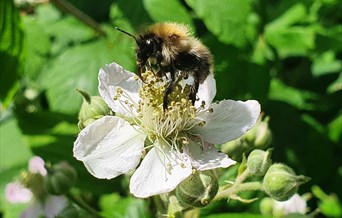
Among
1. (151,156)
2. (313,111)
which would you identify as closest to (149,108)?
(151,156)

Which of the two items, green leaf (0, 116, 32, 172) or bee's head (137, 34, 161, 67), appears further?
A: green leaf (0, 116, 32, 172)

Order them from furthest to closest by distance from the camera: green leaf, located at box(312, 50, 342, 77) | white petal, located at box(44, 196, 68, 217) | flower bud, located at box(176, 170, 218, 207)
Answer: green leaf, located at box(312, 50, 342, 77)
white petal, located at box(44, 196, 68, 217)
flower bud, located at box(176, 170, 218, 207)

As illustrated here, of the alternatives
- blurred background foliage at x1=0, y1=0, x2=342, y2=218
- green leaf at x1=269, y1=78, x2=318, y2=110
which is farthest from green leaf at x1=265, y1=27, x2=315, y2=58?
green leaf at x1=269, y1=78, x2=318, y2=110

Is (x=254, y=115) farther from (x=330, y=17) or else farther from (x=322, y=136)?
(x=330, y=17)

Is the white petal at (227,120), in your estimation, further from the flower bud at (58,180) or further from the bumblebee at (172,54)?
the flower bud at (58,180)

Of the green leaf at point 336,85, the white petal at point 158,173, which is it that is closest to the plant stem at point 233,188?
the white petal at point 158,173

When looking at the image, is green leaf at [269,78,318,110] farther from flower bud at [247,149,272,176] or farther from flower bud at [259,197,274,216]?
flower bud at [247,149,272,176]
